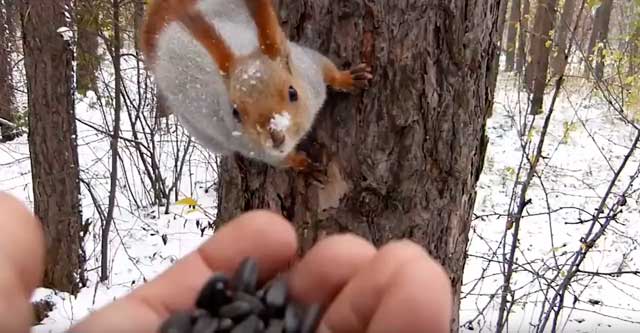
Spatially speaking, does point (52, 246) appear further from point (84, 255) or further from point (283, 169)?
point (283, 169)

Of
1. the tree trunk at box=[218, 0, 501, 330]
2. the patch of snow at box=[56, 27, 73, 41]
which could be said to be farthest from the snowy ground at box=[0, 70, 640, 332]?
the tree trunk at box=[218, 0, 501, 330]

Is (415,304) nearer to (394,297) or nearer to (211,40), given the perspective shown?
(394,297)

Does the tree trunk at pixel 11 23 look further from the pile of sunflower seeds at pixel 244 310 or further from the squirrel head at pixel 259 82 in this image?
the pile of sunflower seeds at pixel 244 310

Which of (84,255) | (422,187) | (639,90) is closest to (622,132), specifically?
(639,90)

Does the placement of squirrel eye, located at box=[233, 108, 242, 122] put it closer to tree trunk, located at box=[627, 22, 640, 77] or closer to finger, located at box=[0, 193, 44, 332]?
finger, located at box=[0, 193, 44, 332]

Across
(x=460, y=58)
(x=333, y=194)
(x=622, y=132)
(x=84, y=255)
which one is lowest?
(x=84, y=255)

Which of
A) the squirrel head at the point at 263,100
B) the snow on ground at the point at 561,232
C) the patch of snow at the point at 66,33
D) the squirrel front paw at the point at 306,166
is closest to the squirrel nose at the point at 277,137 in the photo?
the squirrel head at the point at 263,100
